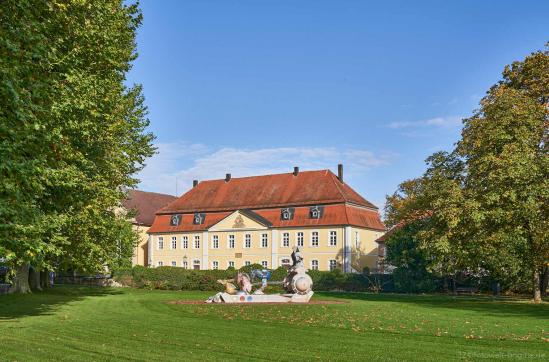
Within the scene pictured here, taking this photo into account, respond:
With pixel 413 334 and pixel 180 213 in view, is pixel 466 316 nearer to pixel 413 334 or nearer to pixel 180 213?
pixel 413 334

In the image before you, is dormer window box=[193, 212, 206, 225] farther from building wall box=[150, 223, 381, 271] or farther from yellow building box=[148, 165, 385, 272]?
building wall box=[150, 223, 381, 271]

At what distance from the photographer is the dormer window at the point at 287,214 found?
72062 millimetres

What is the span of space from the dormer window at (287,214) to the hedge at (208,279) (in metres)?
15.5

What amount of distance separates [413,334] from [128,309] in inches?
500

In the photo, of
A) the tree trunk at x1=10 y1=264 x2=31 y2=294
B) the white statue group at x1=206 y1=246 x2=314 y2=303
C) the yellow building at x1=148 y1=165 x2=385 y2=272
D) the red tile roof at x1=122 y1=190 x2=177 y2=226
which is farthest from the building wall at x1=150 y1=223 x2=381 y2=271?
the tree trunk at x1=10 y1=264 x2=31 y2=294

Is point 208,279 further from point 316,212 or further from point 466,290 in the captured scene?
point 466,290

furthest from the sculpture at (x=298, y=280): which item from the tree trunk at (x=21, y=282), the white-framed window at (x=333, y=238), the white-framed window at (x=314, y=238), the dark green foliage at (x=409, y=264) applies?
the white-framed window at (x=314, y=238)

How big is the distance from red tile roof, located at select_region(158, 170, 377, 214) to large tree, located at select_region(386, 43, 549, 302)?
33553mm

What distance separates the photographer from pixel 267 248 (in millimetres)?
72562

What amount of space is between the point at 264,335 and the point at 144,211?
7524 centimetres

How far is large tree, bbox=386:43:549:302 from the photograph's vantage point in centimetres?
3055

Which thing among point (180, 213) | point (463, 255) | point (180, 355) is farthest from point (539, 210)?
point (180, 213)

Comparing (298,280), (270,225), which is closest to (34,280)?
(298,280)

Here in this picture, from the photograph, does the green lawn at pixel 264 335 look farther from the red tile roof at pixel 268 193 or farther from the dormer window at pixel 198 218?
the dormer window at pixel 198 218
